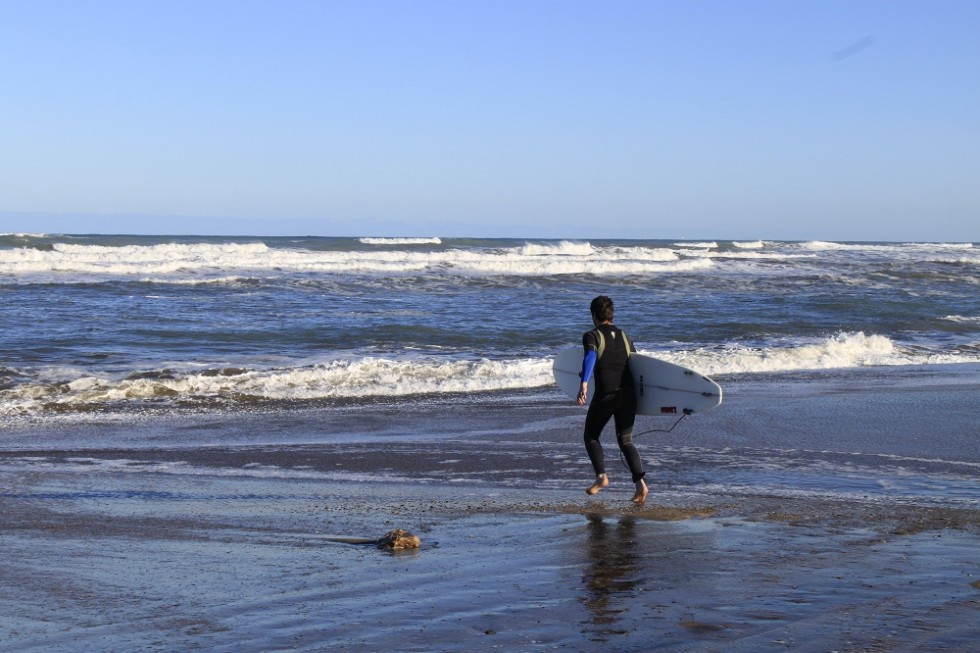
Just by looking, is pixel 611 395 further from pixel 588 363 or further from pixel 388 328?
pixel 388 328

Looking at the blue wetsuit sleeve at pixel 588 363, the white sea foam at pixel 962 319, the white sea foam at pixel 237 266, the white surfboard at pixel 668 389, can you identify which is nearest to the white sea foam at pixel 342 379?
the white surfboard at pixel 668 389

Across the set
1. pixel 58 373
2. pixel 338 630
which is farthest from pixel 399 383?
pixel 338 630

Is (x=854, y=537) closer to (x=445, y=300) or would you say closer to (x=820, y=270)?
(x=445, y=300)

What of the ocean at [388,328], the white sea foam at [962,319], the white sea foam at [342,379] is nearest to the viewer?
the white sea foam at [342,379]

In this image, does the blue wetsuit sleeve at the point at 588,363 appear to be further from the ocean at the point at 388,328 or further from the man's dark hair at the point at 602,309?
the ocean at the point at 388,328

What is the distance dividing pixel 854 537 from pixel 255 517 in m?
3.71

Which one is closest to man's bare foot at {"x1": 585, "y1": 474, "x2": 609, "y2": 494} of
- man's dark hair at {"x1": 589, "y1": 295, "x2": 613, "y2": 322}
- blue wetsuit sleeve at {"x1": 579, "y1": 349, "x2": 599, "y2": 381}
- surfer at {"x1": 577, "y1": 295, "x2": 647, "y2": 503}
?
surfer at {"x1": 577, "y1": 295, "x2": 647, "y2": 503}

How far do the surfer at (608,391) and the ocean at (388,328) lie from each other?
535 cm

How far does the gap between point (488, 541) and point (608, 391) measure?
5.75ft

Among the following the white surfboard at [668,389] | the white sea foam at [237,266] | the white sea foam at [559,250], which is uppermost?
the white sea foam at [559,250]

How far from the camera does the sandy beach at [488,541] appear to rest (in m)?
4.29

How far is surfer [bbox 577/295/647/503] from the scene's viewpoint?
707cm

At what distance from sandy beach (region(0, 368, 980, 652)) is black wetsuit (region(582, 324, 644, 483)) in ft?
1.29

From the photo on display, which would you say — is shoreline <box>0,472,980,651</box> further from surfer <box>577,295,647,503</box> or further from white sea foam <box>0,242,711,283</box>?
white sea foam <box>0,242,711,283</box>
